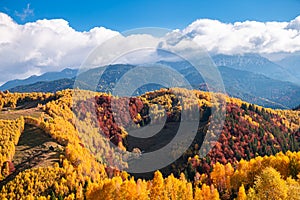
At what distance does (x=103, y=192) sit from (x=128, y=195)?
48.3 feet

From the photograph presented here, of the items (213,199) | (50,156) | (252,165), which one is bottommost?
(213,199)

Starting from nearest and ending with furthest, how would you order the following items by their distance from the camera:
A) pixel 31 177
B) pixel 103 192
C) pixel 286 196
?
pixel 286 196 → pixel 103 192 → pixel 31 177

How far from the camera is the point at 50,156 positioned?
191000 millimetres

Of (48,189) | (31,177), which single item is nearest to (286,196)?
(48,189)

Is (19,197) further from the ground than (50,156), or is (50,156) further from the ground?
(50,156)

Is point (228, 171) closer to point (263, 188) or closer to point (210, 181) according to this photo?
point (210, 181)

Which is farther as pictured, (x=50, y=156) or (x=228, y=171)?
(x=50, y=156)

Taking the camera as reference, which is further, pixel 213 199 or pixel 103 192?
pixel 103 192

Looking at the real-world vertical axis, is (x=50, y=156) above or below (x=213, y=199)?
above

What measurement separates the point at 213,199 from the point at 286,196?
63.7 meters

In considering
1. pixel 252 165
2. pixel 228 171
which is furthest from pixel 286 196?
pixel 228 171

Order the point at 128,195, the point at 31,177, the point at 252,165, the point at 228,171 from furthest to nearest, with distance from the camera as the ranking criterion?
the point at 31,177, the point at 228,171, the point at 252,165, the point at 128,195

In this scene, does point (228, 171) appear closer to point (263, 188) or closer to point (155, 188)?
point (155, 188)

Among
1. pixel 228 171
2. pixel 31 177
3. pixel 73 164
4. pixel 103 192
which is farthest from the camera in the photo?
pixel 73 164
